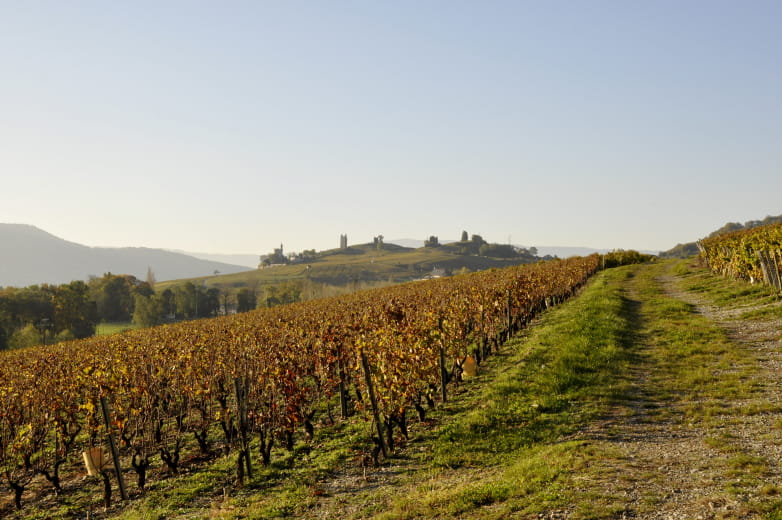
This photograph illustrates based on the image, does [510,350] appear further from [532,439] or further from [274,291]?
[274,291]

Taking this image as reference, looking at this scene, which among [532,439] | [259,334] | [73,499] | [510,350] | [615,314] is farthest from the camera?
[615,314]

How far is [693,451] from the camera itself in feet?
26.1

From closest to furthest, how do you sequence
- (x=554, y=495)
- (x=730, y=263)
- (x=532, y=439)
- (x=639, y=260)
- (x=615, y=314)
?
(x=554, y=495), (x=532, y=439), (x=615, y=314), (x=730, y=263), (x=639, y=260)

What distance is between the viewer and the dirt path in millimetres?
6137

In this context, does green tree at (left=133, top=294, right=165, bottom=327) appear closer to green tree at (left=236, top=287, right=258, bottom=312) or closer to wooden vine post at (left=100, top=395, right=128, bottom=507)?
green tree at (left=236, top=287, right=258, bottom=312)

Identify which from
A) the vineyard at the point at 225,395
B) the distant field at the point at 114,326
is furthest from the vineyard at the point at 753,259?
the distant field at the point at 114,326

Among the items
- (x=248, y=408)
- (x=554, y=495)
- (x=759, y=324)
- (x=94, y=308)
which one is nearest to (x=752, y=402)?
(x=554, y=495)

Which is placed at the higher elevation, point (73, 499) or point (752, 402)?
point (752, 402)

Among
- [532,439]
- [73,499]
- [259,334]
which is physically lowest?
[73,499]

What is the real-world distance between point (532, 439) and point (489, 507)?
121 inches

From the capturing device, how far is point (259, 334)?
16672 mm

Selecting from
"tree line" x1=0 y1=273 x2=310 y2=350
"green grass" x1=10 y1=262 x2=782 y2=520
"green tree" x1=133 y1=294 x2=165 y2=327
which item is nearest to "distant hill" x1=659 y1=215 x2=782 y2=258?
"tree line" x1=0 y1=273 x2=310 y2=350

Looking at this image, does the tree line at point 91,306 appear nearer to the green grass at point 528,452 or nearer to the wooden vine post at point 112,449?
the wooden vine post at point 112,449

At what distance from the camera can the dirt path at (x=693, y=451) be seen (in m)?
6.14
